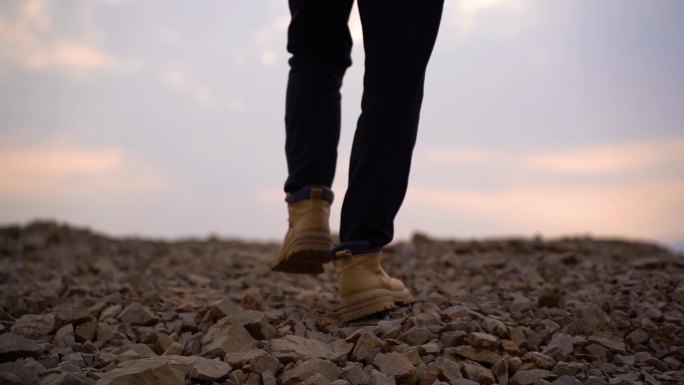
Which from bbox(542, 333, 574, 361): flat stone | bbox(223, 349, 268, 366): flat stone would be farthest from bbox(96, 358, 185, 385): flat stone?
bbox(542, 333, 574, 361): flat stone

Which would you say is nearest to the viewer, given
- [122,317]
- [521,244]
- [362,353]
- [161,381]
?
[161,381]

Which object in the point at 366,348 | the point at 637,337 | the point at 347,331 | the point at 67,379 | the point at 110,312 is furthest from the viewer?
the point at 110,312

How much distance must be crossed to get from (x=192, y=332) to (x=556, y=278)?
6.88 ft

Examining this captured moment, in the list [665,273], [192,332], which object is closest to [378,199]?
[192,332]

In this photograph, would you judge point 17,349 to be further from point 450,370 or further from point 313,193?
point 450,370

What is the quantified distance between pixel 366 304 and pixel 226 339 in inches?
21.1

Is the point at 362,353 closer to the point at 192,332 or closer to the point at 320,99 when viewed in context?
the point at 192,332

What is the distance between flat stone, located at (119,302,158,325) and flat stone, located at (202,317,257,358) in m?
0.40

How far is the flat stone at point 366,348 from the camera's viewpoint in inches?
76.4

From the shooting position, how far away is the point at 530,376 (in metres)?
1.92

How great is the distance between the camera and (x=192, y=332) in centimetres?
225

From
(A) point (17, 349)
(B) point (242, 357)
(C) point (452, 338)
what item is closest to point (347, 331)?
(C) point (452, 338)

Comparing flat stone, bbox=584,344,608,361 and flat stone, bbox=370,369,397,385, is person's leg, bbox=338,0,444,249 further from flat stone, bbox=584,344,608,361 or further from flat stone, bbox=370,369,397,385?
flat stone, bbox=584,344,608,361

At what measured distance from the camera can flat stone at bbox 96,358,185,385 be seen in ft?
5.32
